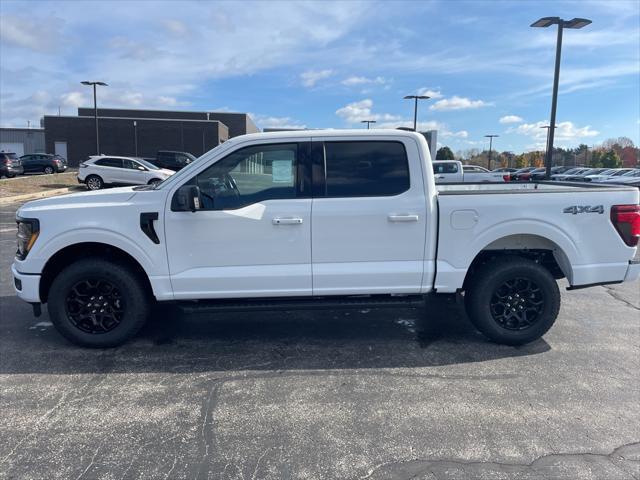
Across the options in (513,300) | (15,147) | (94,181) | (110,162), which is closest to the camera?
(513,300)

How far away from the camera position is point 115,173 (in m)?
23.9

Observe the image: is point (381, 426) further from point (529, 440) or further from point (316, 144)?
point (316, 144)

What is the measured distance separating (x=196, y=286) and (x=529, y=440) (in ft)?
9.61

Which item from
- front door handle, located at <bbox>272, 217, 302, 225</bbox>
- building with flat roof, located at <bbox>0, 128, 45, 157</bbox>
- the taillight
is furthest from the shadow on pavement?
building with flat roof, located at <bbox>0, 128, 45, 157</bbox>

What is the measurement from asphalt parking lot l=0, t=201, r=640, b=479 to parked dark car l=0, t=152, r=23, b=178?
30.0 meters

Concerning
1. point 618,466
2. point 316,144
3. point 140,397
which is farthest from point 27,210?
point 618,466

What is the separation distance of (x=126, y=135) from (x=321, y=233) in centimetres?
5415

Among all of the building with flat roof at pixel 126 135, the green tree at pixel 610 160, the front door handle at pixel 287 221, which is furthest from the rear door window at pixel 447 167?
the green tree at pixel 610 160

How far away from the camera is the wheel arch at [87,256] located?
443 cm

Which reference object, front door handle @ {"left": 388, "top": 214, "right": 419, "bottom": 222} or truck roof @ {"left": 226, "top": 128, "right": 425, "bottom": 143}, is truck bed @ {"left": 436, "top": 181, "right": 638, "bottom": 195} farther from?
truck roof @ {"left": 226, "top": 128, "right": 425, "bottom": 143}

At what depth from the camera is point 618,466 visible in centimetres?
284

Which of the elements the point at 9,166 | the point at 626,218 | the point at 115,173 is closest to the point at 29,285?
the point at 626,218

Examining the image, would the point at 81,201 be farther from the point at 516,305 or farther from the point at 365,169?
the point at 516,305

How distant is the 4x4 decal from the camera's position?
4449 millimetres
